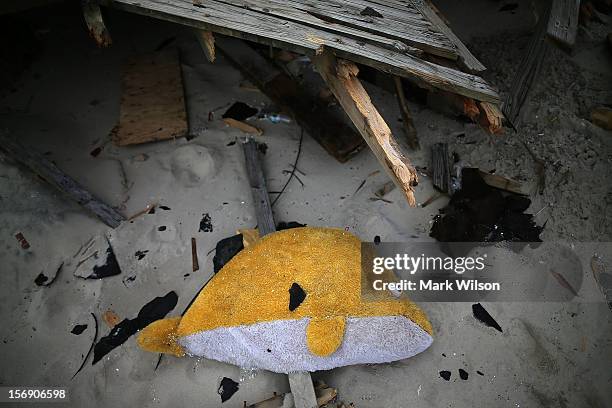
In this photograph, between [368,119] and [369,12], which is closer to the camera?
[368,119]

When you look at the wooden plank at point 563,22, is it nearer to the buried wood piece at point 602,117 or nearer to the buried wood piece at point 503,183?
the buried wood piece at point 602,117

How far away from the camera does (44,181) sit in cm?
540

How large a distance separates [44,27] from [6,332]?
15.6 feet

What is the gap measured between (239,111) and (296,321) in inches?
127

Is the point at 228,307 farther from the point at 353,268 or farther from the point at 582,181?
the point at 582,181

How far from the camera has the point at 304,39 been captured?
3.86 meters

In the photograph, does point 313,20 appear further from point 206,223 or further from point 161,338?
point 161,338

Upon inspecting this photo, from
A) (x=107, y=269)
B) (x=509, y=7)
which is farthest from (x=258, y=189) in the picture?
(x=509, y=7)

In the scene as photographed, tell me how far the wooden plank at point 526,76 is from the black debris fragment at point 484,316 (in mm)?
2279

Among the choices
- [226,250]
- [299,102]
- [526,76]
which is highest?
[526,76]

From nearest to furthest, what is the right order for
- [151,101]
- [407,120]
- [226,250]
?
[226,250] → [407,120] → [151,101]

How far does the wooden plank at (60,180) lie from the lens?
523 cm

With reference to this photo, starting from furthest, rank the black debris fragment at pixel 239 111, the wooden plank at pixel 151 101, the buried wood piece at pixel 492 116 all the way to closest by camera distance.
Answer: the black debris fragment at pixel 239 111
the wooden plank at pixel 151 101
the buried wood piece at pixel 492 116

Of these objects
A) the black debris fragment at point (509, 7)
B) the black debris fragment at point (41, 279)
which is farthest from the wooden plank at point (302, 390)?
the black debris fragment at point (509, 7)
